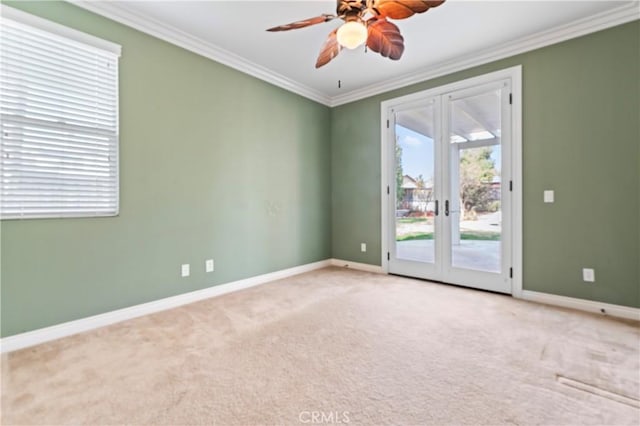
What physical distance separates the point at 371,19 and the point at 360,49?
1.34 metres

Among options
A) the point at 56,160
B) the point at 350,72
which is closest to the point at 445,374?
the point at 56,160

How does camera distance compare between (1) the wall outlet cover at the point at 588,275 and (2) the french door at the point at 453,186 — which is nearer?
(1) the wall outlet cover at the point at 588,275

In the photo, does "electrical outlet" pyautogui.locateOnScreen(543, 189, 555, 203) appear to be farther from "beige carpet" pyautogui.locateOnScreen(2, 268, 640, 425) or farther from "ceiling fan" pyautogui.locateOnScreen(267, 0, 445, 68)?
"ceiling fan" pyautogui.locateOnScreen(267, 0, 445, 68)

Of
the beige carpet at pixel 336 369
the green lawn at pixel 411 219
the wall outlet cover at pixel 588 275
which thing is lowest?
the beige carpet at pixel 336 369

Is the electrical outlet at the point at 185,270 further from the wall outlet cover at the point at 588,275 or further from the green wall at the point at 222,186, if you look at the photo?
the wall outlet cover at the point at 588,275

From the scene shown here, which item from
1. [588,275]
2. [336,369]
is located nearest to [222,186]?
[336,369]

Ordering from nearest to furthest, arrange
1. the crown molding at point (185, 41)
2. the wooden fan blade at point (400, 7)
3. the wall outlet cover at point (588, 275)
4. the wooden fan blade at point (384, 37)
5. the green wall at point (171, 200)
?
the wooden fan blade at point (400, 7), the wooden fan blade at point (384, 37), the green wall at point (171, 200), the crown molding at point (185, 41), the wall outlet cover at point (588, 275)

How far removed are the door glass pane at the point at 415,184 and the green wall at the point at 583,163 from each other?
34.7 inches

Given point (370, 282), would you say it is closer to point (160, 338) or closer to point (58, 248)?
point (160, 338)

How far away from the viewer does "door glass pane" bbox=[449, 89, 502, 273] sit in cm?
333

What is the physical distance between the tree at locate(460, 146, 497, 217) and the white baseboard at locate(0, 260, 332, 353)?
2.64 m

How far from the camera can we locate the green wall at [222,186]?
7.56 feet

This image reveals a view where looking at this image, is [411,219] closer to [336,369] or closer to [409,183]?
[409,183]

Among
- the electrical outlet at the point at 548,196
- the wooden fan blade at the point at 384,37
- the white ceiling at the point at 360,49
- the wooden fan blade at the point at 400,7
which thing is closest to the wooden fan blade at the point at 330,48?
the wooden fan blade at the point at 384,37
